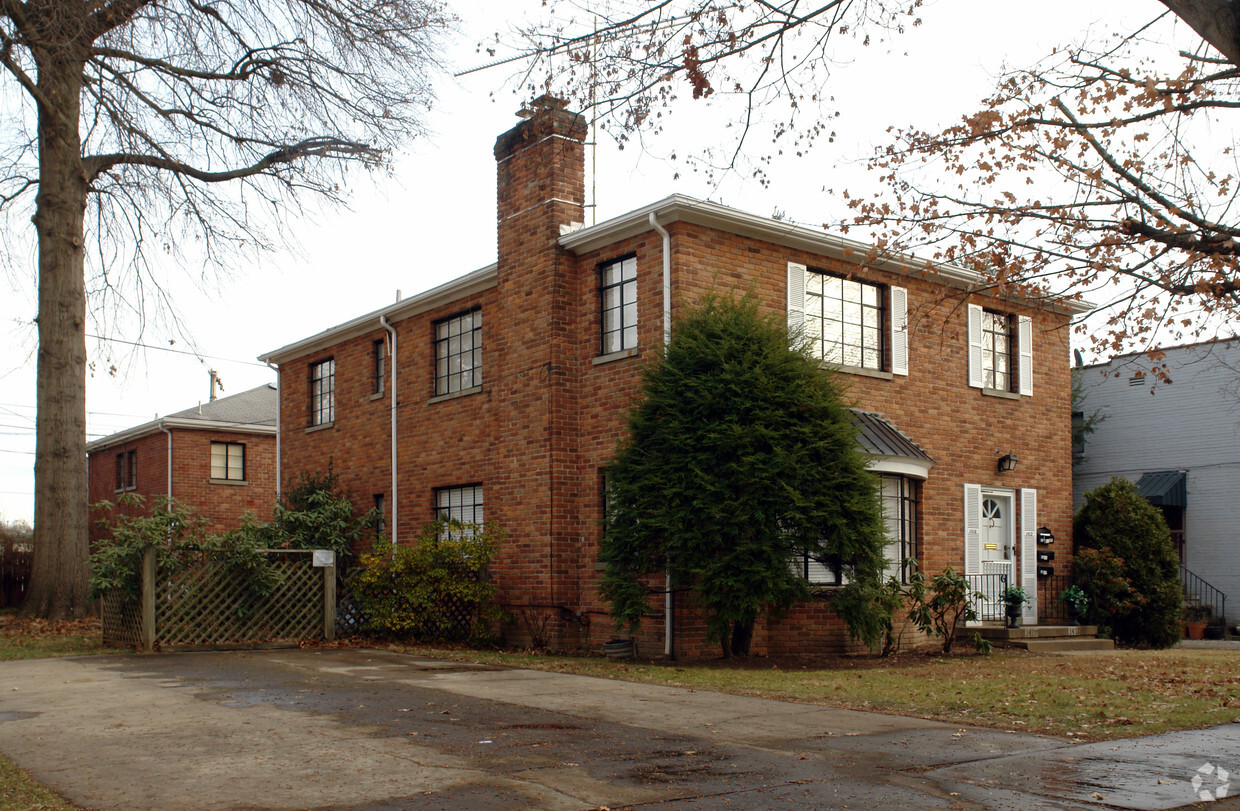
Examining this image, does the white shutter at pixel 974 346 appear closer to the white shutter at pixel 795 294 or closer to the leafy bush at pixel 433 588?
the white shutter at pixel 795 294

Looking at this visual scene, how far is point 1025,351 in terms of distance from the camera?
19000 millimetres

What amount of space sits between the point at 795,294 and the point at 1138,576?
318 inches

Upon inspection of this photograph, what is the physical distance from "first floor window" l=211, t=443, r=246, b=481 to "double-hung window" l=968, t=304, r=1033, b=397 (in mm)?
23096

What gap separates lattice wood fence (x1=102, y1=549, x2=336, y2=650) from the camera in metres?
14.6

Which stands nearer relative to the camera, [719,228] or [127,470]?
[719,228]

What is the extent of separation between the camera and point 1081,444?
27.8 metres

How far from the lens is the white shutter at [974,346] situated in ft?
58.8

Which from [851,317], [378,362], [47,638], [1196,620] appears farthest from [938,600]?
[47,638]

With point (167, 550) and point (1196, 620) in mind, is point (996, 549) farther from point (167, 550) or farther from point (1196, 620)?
point (167, 550)

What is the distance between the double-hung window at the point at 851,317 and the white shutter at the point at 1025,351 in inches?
128

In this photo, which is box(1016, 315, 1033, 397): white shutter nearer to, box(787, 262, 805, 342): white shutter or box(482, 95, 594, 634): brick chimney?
box(787, 262, 805, 342): white shutter

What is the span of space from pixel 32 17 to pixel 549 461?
10425mm

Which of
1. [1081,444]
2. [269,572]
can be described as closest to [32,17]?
[269,572]

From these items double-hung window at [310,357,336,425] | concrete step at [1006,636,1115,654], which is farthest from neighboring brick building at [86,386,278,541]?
concrete step at [1006,636,1115,654]
